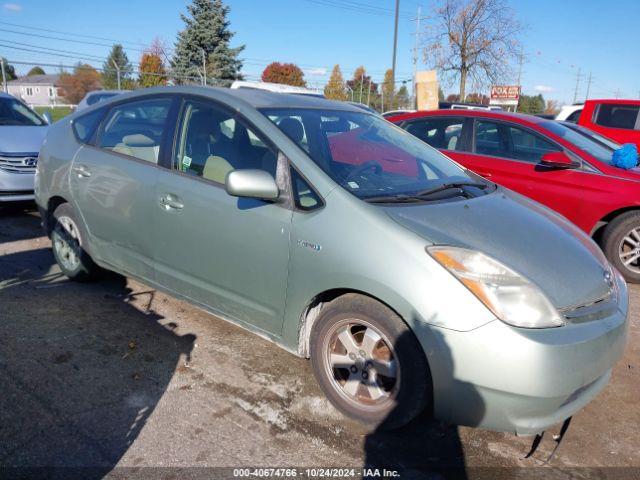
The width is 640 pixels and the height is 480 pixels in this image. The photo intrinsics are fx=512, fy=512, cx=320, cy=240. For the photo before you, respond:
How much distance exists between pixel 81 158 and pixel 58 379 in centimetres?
180

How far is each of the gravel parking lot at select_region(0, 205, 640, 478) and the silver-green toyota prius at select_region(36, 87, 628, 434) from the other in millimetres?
273

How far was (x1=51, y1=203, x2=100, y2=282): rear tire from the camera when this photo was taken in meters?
4.18

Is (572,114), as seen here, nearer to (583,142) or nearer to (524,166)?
(583,142)

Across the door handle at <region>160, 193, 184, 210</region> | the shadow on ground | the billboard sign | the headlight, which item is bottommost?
the shadow on ground

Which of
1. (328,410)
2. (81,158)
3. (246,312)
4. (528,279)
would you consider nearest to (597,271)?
(528,279)

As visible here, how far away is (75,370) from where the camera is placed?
3.08 meters

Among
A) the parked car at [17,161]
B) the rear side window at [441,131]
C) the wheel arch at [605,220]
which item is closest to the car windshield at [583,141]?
the wheel arch at [605,220]

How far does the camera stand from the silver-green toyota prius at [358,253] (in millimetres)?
2273

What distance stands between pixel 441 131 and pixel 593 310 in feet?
13.6

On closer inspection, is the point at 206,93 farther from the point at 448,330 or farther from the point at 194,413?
the point at 448,330

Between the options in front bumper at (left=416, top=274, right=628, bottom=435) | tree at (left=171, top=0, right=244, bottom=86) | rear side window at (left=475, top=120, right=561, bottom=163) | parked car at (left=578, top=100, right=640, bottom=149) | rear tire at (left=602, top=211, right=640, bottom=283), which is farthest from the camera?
tree at (left=171, top=0, right=244, bottom=86)

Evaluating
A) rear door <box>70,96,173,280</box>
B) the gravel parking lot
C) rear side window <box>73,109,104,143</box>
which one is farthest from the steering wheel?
rear side window <box>73,109,104,143</box>

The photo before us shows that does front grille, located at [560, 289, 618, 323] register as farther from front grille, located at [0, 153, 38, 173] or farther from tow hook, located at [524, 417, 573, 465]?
front grille, located at [0, 153, 38, 173]

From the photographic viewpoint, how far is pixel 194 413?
8.96 feet
